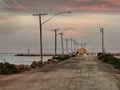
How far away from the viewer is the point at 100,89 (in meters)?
21.6

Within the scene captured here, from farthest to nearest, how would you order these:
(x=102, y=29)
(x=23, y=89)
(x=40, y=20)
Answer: (x=102, y=29)
(x=40, y=20)
(x=23, y=89)

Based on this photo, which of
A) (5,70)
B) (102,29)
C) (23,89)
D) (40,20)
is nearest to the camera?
(23,89)

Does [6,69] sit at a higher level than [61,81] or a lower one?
higher

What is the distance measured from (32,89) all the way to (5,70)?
18458 millimetres

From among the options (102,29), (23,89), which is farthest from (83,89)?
(102,29)

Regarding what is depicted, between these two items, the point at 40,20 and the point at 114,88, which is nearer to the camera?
the point at 114,88

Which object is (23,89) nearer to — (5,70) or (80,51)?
(5,70)

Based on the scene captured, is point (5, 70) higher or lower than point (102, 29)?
lower

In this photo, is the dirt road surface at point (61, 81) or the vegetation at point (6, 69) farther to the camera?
the vegetation at point (6, 69)

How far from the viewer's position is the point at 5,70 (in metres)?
39.5

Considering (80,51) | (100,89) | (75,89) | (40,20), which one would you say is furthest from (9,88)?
(80,51)

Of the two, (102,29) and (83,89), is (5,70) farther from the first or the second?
(102,29)

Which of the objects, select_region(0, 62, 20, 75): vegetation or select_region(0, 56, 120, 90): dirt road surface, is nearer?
select_region(0, 56, 120, 90): dirt road surface

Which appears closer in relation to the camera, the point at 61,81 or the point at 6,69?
the point at 61,81
